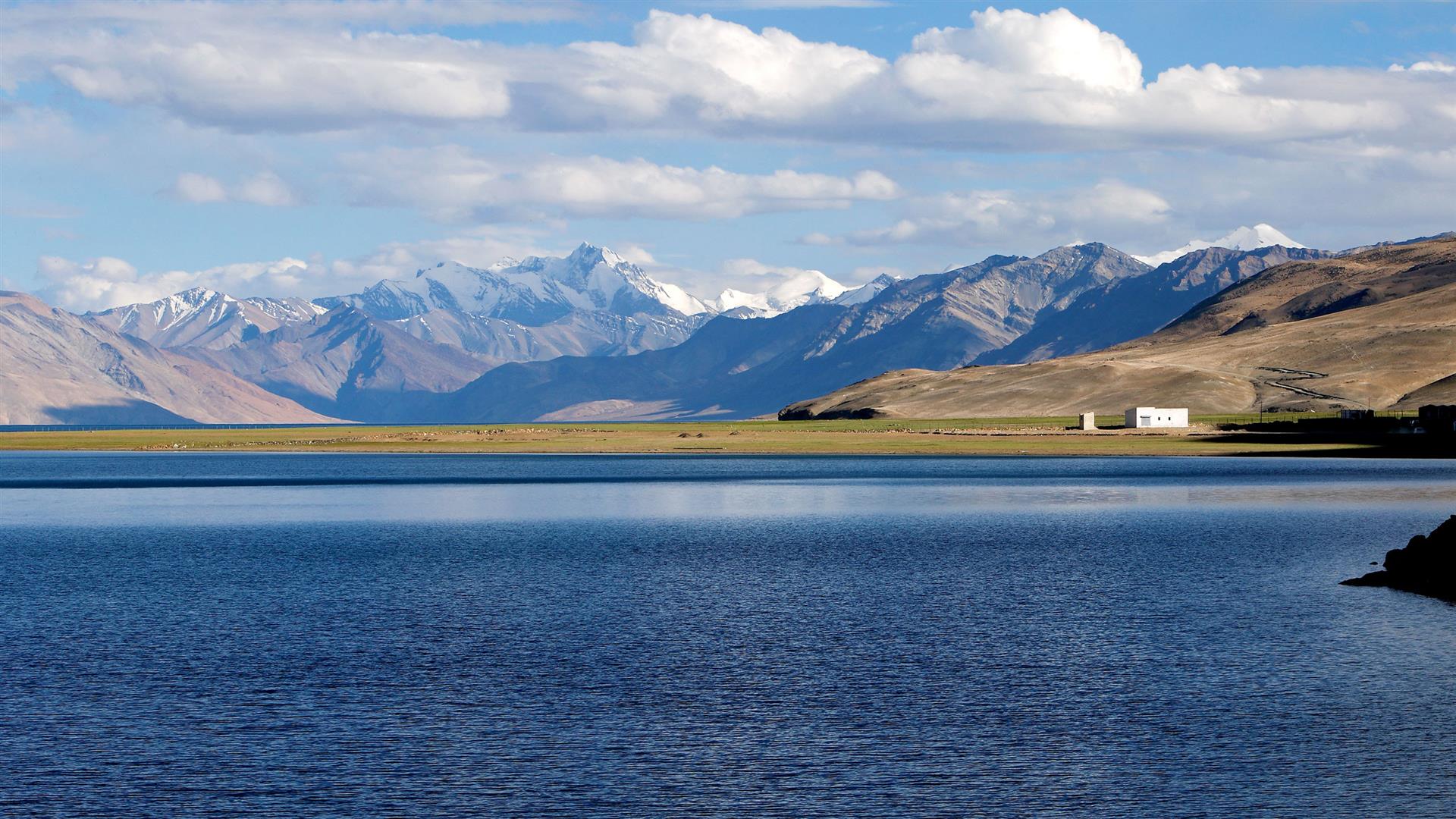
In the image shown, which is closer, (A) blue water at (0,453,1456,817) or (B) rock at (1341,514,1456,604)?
(A) blue water at (0,453,1456,817)

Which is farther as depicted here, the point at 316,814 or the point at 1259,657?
the point at 1259,657

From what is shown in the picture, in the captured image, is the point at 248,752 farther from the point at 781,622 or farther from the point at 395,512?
the point at 395,512

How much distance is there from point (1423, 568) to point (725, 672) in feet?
112

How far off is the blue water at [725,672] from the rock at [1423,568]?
7.45ft

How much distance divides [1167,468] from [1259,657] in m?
129

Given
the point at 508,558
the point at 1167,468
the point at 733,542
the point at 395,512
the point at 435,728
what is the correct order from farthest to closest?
1. the point at 1167,468
2. the point at 395,512
3. the point at 733,542
4. the point at 508,558
5. the point at 435,728

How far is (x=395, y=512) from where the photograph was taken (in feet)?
367

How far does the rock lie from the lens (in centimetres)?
6206

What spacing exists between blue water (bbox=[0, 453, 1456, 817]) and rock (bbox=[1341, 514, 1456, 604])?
2269 mm

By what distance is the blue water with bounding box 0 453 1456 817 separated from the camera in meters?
32.5

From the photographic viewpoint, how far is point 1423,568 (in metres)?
63.5

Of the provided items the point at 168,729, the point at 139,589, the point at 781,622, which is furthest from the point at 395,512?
the point at 168,729

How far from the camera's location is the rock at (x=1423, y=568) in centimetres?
6206

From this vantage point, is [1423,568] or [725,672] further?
[1423,568]
